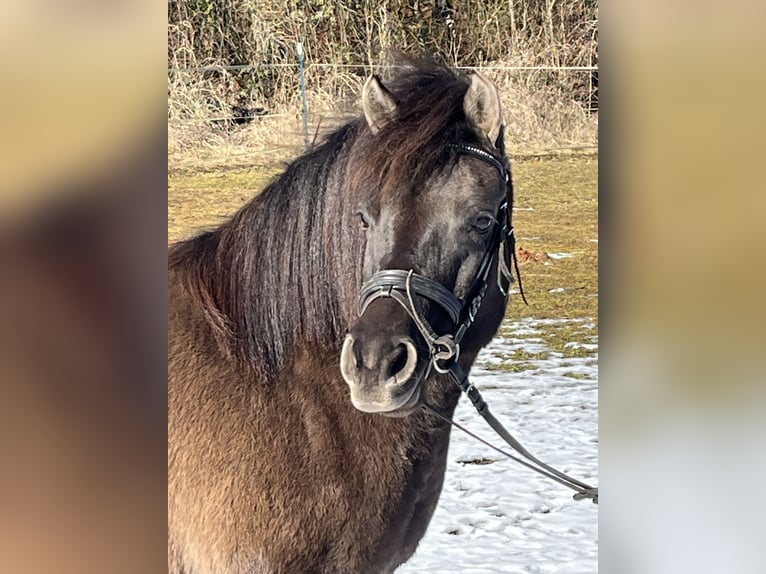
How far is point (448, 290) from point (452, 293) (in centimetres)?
2

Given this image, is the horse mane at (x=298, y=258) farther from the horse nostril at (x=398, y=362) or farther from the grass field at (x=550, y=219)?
the grass field at (x=550, y=219)

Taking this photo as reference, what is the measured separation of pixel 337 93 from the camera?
1.91 m

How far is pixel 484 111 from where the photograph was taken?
156cm

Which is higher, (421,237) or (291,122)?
(291,122)

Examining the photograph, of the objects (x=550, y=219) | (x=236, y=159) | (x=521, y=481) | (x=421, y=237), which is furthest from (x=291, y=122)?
(x=521, y=481)

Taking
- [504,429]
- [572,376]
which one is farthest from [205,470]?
[572,376]

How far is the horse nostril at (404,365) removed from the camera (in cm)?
140

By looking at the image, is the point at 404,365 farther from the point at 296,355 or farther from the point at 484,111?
the point at 484,111

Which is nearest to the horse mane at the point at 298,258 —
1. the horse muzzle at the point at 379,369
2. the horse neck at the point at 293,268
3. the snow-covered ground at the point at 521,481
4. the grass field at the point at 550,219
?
the horse neck at the point at 293,268

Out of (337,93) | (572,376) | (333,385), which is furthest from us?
(572,376)

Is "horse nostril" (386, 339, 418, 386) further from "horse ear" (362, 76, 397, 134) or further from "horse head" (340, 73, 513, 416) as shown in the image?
"horse ear" (362, 76, 397, 134)
